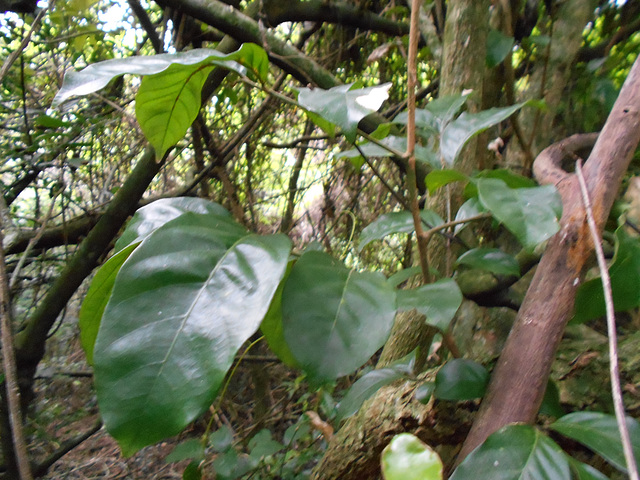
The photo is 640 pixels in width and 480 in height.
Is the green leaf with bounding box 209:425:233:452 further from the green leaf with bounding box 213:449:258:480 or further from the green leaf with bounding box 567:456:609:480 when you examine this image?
the green leaf with bounding box 567:456:609:480

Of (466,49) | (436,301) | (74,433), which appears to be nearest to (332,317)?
(436,301)

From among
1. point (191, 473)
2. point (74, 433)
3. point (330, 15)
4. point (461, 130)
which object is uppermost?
point (330, 15)

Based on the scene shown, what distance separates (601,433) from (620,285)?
0.60 feet

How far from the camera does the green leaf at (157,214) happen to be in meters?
0.41

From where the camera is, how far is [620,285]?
481mm

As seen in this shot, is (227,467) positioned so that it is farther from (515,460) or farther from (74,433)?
(74,433)

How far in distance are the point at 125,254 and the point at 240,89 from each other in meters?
1.64

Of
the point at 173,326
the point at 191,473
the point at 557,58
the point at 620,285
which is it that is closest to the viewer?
the point at 173,326

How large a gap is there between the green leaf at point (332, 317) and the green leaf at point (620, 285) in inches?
12.5

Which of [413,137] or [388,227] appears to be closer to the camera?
[413,137]

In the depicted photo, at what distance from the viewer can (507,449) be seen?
362 mm

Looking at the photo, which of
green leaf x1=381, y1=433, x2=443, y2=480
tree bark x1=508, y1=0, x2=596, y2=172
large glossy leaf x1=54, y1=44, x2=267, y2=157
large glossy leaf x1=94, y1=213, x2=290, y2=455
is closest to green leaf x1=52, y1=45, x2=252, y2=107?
large glossy leaf x1=54, y1=44, x2=267, y2=157

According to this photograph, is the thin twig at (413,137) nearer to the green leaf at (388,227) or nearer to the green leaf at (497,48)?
the green leaf at (388,227)

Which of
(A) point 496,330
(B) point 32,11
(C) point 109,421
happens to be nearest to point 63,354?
(B) point 32,11
